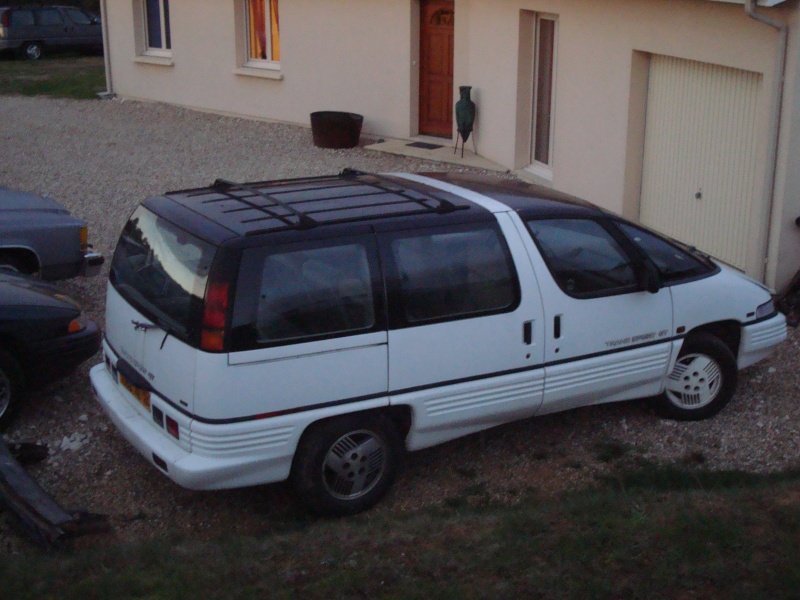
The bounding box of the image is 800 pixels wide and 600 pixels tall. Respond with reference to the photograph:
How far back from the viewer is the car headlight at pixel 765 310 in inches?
271

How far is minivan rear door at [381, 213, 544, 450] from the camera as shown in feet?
18.3

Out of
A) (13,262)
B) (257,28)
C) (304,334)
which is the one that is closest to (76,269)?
(13,262)

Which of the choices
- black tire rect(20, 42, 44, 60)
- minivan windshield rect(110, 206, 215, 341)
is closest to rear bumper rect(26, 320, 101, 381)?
minivan windshield rect(110, 206, 215, 341)

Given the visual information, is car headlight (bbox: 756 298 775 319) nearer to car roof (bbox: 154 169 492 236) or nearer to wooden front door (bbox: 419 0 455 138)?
car roof (bbox: 154 169 492 236)

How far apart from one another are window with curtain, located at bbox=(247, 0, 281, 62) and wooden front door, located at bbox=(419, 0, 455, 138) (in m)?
3.30

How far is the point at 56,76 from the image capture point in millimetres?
24969

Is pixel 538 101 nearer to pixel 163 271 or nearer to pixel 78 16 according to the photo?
pixel 163 271

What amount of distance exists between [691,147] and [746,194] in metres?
1.01

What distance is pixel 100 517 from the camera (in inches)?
211

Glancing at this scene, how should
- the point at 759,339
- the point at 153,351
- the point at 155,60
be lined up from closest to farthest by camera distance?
1. the point at 153,351
2. the point at 759,339
3. the point at 155,60

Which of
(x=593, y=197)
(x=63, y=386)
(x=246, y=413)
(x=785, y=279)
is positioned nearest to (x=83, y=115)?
(x=593, y=197)

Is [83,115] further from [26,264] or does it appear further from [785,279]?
[785,279]

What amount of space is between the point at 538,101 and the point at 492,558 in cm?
990

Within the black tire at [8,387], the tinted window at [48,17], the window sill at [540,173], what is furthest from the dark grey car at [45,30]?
the black tire at [8,387]
